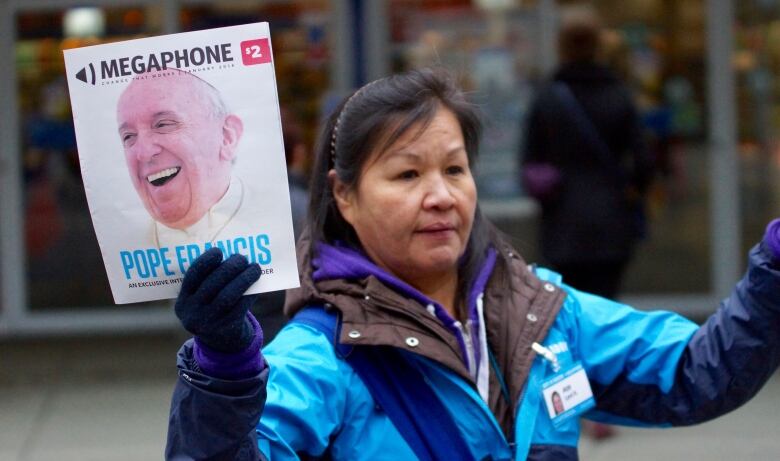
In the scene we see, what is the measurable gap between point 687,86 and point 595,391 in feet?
21.0

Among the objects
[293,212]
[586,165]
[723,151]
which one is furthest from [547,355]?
[723,151]

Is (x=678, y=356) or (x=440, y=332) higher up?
(x=440, y=332)

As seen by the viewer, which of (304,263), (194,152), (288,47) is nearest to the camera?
(194,152)

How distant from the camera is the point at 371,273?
2.34 meters

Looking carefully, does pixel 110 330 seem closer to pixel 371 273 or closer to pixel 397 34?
pixel 397 34

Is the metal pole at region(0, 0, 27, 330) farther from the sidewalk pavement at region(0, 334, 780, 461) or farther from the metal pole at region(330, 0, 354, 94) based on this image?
the metal pole at region(330, 0, 354, 94)

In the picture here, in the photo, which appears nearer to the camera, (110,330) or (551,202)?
(551,202)

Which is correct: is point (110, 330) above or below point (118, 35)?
below

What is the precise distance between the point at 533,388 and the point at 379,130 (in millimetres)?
552

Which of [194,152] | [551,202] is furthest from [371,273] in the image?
[551,202]

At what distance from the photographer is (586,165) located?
6027 mm

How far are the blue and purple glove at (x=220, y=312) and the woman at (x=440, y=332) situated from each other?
2.7 inches

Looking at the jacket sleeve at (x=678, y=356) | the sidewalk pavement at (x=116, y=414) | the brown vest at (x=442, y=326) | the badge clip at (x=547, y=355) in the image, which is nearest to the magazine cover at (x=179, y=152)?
the brown vest at (x=442, y=326)

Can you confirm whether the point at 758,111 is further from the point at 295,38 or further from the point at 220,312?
the point at 220,312
